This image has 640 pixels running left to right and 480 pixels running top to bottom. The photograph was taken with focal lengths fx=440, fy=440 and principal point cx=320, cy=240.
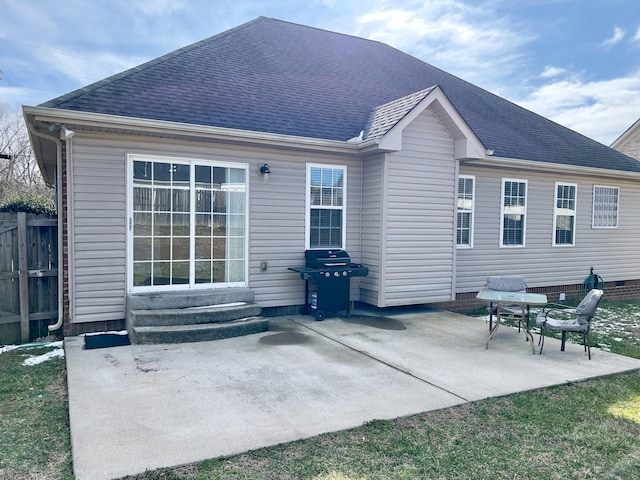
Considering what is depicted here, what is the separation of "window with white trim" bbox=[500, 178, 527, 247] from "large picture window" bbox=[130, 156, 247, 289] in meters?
6.01

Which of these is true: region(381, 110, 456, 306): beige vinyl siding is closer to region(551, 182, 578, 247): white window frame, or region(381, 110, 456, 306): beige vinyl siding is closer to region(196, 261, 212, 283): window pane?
region(196, 261, 212, 283): window pane

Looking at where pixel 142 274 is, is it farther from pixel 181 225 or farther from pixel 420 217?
pixel 420 217

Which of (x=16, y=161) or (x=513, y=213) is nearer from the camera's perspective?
(x=513, y=213)

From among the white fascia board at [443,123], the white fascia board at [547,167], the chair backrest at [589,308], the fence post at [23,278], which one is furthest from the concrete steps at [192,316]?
the white fascia board at [547,167]

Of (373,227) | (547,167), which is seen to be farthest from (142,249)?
(547,167)

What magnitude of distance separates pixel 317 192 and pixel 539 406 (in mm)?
5069

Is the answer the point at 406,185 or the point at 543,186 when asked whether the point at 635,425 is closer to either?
the point at 406,185

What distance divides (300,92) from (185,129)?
3187 mm

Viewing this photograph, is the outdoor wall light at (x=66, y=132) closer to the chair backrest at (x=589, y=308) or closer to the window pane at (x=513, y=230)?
the chair backrest at (x=589, y=308)

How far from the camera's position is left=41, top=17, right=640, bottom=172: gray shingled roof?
23.0ft

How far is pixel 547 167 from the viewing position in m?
10.0

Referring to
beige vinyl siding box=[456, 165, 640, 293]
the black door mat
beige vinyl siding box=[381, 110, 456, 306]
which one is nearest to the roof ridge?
the black door mat

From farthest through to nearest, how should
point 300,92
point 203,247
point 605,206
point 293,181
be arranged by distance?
1. point 605,206
2. point 300,92
3. point 293,181
4. point 203,247

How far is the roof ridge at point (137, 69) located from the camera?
6.08m
